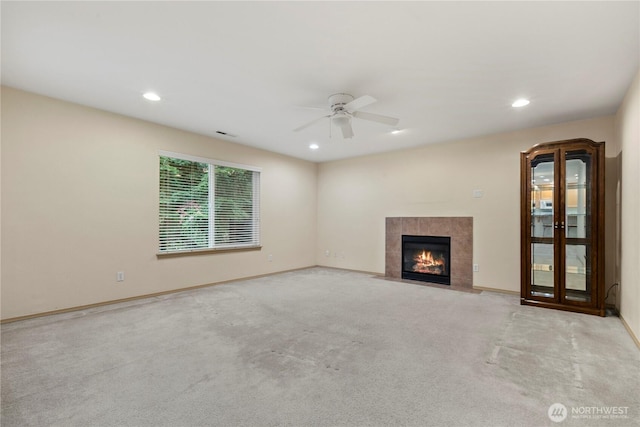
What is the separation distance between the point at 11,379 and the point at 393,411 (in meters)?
2.60

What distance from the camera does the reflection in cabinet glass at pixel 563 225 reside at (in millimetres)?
3547

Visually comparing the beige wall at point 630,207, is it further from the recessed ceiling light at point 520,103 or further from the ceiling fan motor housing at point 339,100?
the ceiling fan motor housing at point 339,100

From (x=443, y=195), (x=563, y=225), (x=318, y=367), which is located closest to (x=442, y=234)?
(x=443, y=195)

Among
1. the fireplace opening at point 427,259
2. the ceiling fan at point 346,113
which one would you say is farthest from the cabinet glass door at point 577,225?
the ceiling fan at point 346,113

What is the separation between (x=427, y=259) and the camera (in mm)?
5582

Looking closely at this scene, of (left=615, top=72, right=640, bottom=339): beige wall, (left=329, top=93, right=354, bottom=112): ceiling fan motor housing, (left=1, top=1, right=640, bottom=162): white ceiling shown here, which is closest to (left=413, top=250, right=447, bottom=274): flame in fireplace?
(left=615, top=72, right=640, bottom=339): beige wall

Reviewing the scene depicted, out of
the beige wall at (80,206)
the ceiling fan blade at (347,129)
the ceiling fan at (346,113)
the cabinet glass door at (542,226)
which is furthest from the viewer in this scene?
the cabinet glass door at (542,226)

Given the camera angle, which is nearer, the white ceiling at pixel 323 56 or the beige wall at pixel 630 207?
the white ceiling at pixel 323 56

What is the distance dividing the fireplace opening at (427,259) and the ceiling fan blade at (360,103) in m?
3.33

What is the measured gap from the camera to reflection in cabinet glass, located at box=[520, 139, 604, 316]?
11.6 ft

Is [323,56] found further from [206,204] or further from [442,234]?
[442,234]

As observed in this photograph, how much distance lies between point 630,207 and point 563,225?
74cm

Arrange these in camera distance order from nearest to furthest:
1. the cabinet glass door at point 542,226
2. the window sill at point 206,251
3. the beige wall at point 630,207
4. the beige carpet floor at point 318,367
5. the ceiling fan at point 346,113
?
the beige carpet floor at point 318,367 < the beige wall at point 630,207 < the ceiling fan at point 346,113 < the cabinet glass door at point 542,226 < the window sill at point 206,251

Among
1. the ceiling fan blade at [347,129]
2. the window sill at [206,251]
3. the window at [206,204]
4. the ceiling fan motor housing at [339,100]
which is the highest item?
the ceiling fan motor housing at [339,100]
